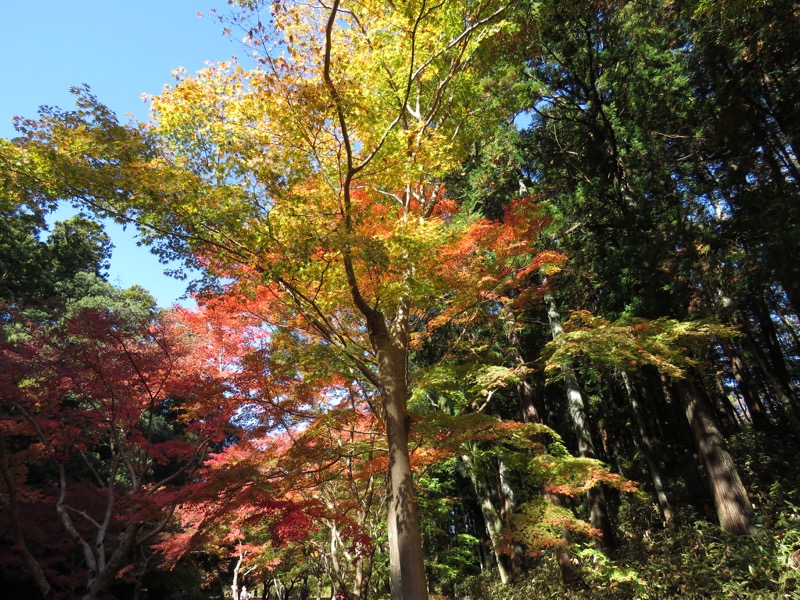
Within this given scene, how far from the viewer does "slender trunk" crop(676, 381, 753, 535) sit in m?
7.21

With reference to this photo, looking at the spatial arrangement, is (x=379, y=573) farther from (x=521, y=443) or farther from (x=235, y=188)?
(x=235, y=188)

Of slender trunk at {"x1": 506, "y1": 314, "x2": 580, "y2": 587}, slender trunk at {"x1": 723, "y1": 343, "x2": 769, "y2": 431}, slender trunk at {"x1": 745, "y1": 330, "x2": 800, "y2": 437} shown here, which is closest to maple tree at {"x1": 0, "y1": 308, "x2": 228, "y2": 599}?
slender trunk at {"x1": 506, "y1": 314, "x2": 580, "y2": 587}

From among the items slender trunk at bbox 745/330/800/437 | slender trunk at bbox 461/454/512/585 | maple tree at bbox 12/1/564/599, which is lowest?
slender trunk at bbox 461/454/512/585

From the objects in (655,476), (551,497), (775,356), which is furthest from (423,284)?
(775,356)

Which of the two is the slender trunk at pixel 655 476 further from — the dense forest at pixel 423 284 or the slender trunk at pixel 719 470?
the slender trunk at pixel 719 470

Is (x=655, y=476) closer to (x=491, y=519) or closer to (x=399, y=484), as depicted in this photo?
(x=491, y=519)

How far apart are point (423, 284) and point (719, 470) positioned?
270 inches

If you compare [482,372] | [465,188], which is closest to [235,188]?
[482,372]

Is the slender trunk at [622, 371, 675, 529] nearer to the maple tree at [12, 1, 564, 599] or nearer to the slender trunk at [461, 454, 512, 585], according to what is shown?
the slender trunk at [461, 454, 512, 585]

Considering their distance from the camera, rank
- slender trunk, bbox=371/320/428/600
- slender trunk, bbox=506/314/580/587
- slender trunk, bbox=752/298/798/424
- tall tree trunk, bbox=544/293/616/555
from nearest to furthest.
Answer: slender trunk, bbox=371/320/428/600 < slender trunk, bbox=506/314/580/587 < tall tree trunk, bbox=544/293/616/555 < slender trunk, bbox=752/298/798/424

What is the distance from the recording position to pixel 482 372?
838cm

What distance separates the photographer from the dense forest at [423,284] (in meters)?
4.84

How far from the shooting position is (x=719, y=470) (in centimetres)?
761

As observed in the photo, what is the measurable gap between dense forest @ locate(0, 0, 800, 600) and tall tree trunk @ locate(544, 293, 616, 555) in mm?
86
